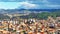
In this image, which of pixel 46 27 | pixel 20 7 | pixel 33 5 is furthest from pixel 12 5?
pixel 46 27

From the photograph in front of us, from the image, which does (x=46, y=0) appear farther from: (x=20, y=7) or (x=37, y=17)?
(x=20, y=7)

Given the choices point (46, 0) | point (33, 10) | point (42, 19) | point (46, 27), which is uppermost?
point (46, 0)

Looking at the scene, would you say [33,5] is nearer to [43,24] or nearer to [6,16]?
[43,24]

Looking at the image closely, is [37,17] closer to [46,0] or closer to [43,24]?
[43,24]

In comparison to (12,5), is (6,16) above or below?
below

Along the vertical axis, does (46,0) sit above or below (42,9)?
above

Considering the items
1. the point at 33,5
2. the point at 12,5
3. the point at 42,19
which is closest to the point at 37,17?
the point at 42,19

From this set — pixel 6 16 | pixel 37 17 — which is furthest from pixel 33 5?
pixel 6 16
